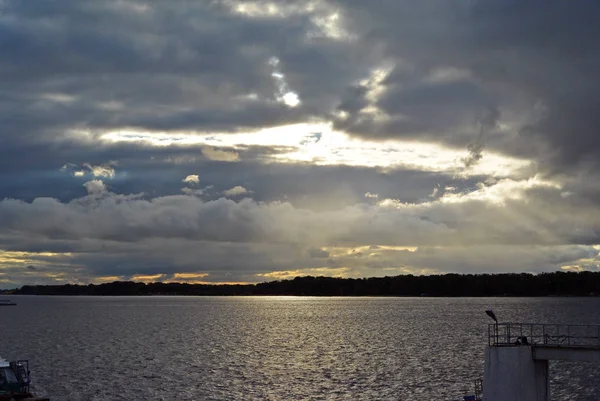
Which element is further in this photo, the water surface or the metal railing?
the water surface

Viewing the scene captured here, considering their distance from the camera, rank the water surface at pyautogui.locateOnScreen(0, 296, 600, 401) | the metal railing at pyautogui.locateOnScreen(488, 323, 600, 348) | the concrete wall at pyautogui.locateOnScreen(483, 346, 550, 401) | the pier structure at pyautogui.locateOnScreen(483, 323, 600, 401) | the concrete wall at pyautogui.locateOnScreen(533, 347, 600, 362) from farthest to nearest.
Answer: the water surface at pyautogui.locateOnScreen(0, 296, 600, 401)
the metal railing at pyautogui.locateOnScreen(488, 323, 600, 348)
the concrete wall at pyautogui.locateOnScreen(483, 346, 550, 401)
the pier structure at pyautogui.locateOnScreen(483, 323, 600, 401)
the concrete wall at pyautogui.locateOnScreen(533, 347, 600, 362)

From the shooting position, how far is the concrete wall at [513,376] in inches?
1860

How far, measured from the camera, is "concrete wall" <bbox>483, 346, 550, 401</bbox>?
4725 cm

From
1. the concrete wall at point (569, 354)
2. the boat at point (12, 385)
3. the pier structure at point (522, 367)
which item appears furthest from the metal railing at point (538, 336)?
the boat at point (12, 385)

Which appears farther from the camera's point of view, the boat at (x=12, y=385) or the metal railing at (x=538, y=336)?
the boat at (x=12, y=385)

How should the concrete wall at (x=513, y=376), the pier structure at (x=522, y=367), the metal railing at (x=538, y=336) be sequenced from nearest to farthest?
the pier structure at (x=522, y=367) → the concrete wall at (x=513, y=376) → the metal railing at (x=538, y=336)

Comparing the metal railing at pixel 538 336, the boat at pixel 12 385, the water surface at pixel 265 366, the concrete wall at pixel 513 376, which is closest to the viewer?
the concrete wall at pixel 513 376

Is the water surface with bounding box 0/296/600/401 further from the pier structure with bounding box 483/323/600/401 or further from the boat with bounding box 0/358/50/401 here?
the pier structure with bounding box 483/323/600/401

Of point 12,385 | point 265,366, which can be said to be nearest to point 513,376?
point 12,385

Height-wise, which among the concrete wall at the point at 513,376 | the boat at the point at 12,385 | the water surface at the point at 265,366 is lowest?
the water surface at the point at 265,366

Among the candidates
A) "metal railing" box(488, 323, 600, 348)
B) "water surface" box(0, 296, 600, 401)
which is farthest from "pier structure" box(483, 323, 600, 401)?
"water surface" box(0, 296, 600, 401)

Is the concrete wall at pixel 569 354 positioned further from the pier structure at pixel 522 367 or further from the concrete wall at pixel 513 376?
the concrete wall at pixel 513 376

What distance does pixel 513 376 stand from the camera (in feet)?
156

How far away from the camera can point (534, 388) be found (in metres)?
47.7
